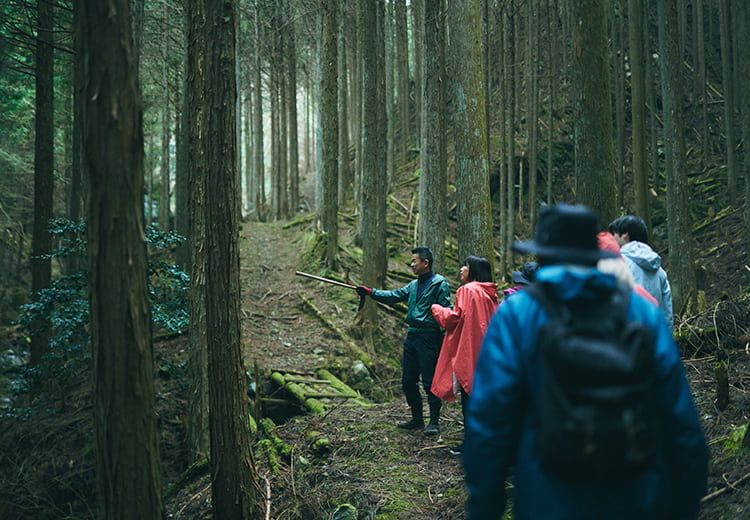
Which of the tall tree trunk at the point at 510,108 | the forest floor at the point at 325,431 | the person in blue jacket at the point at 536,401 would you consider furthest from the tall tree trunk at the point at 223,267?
the tall tree trunk at the point at 510,108

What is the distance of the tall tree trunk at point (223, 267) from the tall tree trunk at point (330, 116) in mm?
8194

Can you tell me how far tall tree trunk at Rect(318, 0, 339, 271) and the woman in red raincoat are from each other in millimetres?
7826

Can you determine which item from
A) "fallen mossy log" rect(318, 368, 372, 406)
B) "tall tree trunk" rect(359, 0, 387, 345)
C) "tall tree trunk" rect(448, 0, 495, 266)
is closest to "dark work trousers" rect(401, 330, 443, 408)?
"tall tree trunk" rect(448, 0, 495, 266)

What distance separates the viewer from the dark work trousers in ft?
22.2

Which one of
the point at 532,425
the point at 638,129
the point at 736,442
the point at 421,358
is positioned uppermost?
the point at 638,129

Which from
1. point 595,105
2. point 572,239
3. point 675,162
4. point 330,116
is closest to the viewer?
point 572,239

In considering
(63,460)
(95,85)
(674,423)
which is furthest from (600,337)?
(63,460)

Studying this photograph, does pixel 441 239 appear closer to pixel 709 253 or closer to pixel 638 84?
pixel 638 84

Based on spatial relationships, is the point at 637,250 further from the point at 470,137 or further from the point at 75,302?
the point at 75,302

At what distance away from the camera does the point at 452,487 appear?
5.49 meters

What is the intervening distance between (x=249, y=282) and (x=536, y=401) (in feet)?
47.0

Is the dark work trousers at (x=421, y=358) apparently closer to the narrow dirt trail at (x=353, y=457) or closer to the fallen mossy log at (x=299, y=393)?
the narrow dirt trail at (x=353, y=457)

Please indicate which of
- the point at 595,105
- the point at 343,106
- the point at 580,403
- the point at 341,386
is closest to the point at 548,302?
the point at 580,403

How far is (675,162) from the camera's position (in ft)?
38.7
